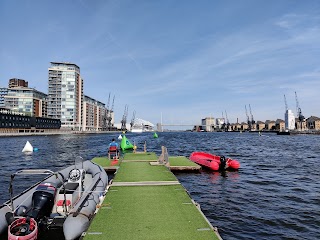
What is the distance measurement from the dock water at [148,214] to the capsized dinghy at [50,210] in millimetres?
641

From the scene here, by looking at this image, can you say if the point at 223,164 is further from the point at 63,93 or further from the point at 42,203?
the point at 63,93

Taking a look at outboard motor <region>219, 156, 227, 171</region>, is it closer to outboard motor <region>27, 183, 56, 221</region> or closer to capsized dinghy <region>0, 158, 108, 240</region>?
capsized dinghy <region>0, 158, 108, 240</region>

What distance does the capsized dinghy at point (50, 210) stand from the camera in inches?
328

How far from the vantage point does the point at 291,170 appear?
2847 centimetres

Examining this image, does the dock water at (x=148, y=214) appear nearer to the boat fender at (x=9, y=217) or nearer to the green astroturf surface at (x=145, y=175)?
the green astroturf surface at (x=145, y=175)

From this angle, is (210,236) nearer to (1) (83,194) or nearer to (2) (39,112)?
(1) (83,194)

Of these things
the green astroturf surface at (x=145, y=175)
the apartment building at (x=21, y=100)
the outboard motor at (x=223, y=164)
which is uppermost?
the apartment building at (x=21, y=100)

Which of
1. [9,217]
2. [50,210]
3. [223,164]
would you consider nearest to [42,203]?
[50,210]

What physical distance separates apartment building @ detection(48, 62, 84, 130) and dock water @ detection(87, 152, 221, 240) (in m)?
188

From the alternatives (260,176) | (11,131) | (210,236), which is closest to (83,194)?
(210,236)

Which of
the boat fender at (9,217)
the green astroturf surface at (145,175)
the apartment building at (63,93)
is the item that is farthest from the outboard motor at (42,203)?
the apartment building at (63,93)

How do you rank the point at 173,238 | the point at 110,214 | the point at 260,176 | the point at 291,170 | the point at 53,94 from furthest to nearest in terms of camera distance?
the point at 53,94
the point at 291,170
the point at 260,176
the point at 110,214
the point at 173,238

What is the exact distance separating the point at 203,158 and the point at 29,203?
2234 cm

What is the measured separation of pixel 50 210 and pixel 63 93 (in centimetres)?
19416
